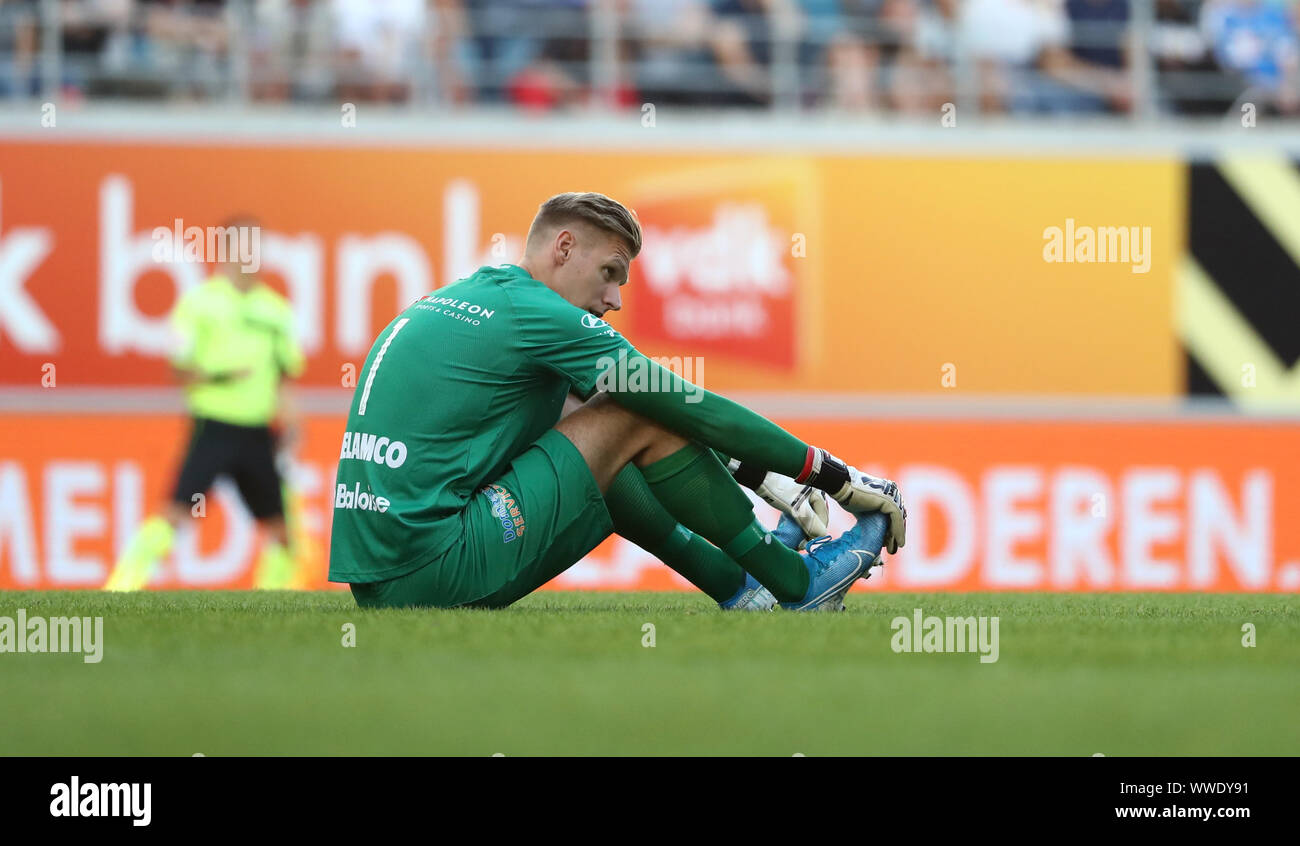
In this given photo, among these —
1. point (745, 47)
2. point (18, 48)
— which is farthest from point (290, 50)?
point (745, 47)

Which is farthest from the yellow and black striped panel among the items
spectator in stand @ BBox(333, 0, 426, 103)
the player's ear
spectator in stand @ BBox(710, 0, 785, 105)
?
the player's ear

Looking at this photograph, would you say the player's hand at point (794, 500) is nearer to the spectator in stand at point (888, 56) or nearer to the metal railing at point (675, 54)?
the metal railing at point (675, 54)

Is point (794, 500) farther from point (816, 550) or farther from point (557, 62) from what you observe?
point (557, 62)

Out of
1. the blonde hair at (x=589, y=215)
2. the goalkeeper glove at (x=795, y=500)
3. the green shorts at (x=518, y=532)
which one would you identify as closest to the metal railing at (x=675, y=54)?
the goalkeeper glove at (x=795, y=500)

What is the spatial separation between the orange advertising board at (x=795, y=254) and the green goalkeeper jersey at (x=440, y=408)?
6.75 metres

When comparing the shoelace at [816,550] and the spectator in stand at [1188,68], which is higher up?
the spectator in stand at [1188,68]

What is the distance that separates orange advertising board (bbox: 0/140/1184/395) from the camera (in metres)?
11.2

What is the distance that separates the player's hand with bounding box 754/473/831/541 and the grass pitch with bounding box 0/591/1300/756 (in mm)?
477

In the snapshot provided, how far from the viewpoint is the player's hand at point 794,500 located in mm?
5008

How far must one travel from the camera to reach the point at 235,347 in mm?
9250

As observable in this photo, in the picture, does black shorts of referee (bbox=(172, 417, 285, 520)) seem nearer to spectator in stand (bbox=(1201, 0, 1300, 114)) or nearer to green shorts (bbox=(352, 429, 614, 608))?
green shorts (bbox=(352, 429, 614, 608))

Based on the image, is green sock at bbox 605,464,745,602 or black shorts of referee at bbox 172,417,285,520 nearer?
green sock at bbox 605,464,745,602

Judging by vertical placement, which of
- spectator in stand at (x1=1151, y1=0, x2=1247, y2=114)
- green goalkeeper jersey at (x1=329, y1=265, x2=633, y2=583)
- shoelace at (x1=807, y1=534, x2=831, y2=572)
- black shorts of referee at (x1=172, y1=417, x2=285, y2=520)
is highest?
spectator in stand at (x1=1151, y1=0, x2=1247, y2=114)

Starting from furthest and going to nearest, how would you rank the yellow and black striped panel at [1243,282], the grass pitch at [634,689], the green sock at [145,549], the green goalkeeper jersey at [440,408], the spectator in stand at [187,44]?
the spectator in stand at [187,44], the yellow and black striped panel at [1243,282], the green sock at [145,549], the green goalkeeper jersey at [440,408], the grass pitch at [634,689]
